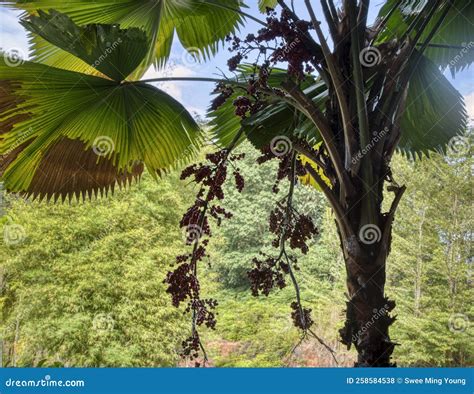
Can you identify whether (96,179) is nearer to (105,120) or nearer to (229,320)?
(105,120)

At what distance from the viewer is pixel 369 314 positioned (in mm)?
812

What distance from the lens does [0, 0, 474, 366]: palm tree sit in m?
0.86

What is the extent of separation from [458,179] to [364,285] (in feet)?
15.3

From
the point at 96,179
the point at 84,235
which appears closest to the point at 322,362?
the point at 84,235

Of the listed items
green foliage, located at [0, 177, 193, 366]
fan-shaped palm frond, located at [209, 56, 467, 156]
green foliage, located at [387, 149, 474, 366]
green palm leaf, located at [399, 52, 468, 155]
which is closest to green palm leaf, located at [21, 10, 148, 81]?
fan-shaped palm frond, located at [209, 56, 467, 156]

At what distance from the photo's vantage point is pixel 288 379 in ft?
2.82

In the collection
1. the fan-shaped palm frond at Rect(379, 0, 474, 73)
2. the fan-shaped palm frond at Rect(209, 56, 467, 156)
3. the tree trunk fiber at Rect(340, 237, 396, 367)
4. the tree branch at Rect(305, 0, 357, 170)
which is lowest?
the tree trunk fiber at Rect(340, 237, 396, 367)

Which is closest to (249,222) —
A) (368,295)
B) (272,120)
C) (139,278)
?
(139,278)

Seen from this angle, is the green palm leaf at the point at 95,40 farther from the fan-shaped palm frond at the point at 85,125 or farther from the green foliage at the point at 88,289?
the green foliage at the point at 88,289

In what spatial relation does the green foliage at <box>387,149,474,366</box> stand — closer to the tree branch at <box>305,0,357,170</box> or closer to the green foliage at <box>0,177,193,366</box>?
the green foliage at <box>0,177,193,366</box>

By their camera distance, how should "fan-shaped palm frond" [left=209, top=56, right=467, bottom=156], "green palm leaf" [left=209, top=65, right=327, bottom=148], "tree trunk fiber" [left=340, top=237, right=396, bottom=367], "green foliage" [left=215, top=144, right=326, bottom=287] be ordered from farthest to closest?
"green foliage" [left=215, top=144, right=326, bottom=287] → "fan-shaped palm frond" [left=209, top=56, right=467, bottom=156] → "green palm leaf" [left=209, top=65, right=327, bottom=148] → "tree trunk fiber" [left=340, top=237, right=396, bottom=367]

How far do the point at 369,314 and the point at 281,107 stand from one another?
2.15ft

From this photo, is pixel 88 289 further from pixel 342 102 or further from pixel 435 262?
pixel 342 102

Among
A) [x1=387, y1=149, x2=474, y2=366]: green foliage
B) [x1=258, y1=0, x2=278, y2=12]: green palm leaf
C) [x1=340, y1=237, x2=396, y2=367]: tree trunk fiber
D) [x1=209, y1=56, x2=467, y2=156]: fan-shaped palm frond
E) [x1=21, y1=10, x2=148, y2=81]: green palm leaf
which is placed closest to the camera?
[x1=340, y1=237, x2=396, y2=367]: tree trunk fiber
